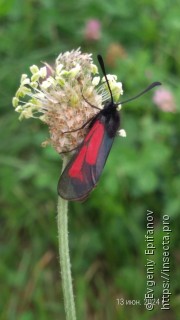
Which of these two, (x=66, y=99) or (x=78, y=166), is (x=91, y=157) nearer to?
(x=78, y=166)

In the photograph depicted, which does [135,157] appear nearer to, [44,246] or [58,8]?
[44,246]

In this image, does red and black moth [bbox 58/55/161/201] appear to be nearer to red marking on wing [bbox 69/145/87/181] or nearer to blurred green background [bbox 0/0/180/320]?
red marking on wing [bbox 69/145/87/181]

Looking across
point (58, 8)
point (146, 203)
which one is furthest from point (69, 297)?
point (58, 8)

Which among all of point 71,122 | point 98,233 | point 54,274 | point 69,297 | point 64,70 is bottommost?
point 54,274

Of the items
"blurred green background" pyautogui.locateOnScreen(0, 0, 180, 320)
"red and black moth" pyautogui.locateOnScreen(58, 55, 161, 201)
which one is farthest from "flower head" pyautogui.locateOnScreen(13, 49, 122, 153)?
"blurred green background" pyautogui.locateOnScreen(0, 0, 180, 320)

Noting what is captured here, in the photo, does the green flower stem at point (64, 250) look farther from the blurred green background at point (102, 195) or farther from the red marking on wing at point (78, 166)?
the blurred green background at point (102, 195)

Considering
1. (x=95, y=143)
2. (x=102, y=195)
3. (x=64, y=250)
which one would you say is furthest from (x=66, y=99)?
(x=102, y=195)

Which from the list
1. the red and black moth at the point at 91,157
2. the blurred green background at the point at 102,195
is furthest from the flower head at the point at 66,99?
the blurred green background at the point at 102,195
